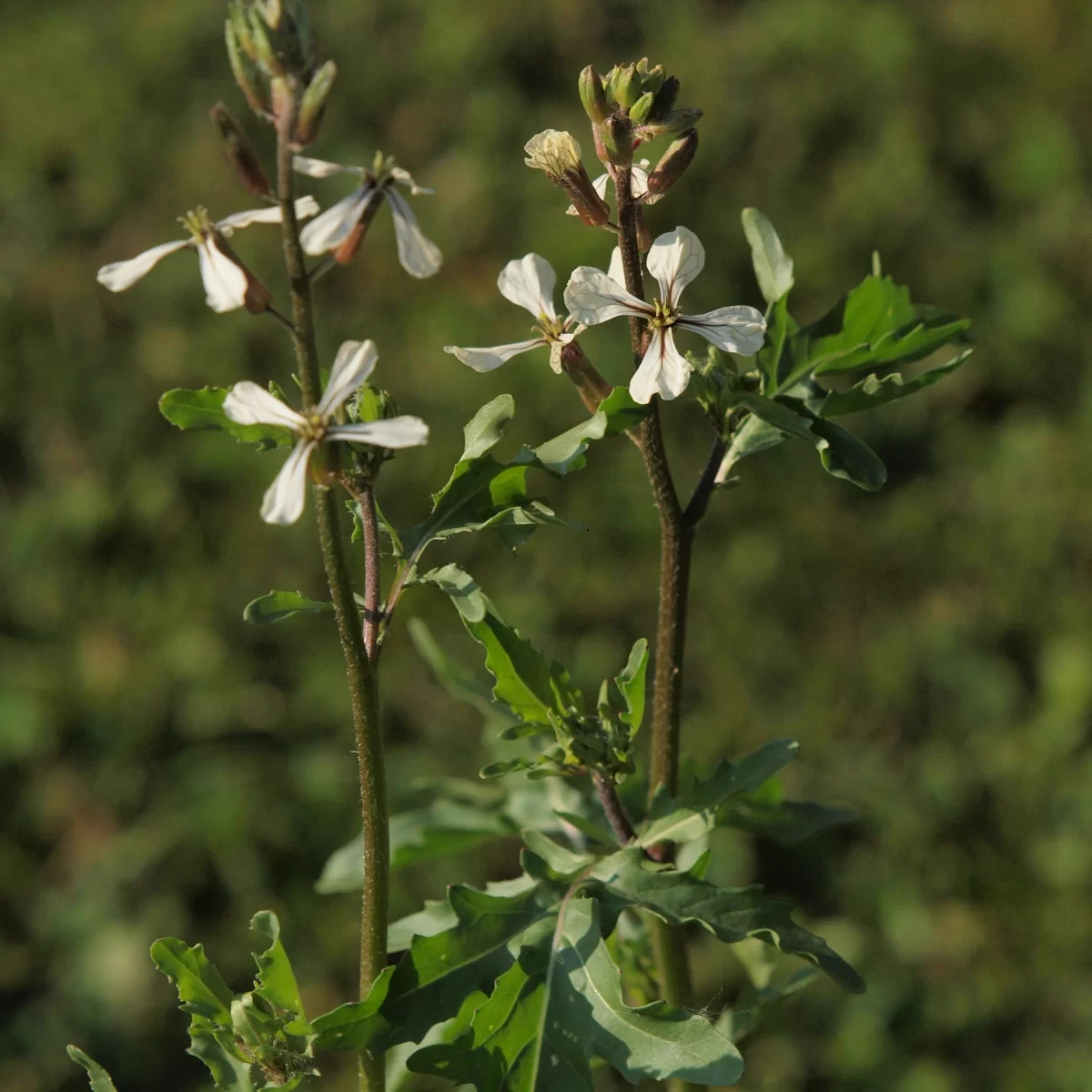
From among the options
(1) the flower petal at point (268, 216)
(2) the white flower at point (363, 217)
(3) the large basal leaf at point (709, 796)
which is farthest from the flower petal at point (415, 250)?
(3) the large basal leaf at point (709, 796)

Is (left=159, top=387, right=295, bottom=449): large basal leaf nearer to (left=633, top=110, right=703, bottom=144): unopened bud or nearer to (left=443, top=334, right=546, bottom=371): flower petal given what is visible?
(left=443, top=334, right=546, bottom=371): flower petal

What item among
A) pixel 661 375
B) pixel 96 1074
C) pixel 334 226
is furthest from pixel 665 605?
pixel 96 1074

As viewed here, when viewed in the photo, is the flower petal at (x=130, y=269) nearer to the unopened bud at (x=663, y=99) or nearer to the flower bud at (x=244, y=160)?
the flower bud at (x=244, y=160)

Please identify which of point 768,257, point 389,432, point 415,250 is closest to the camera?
point 389,432

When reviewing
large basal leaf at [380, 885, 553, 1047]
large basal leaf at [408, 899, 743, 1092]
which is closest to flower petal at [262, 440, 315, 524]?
large basal leaf at [380, 885, 553, 1047]

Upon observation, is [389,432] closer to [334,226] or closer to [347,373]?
[347,373]
